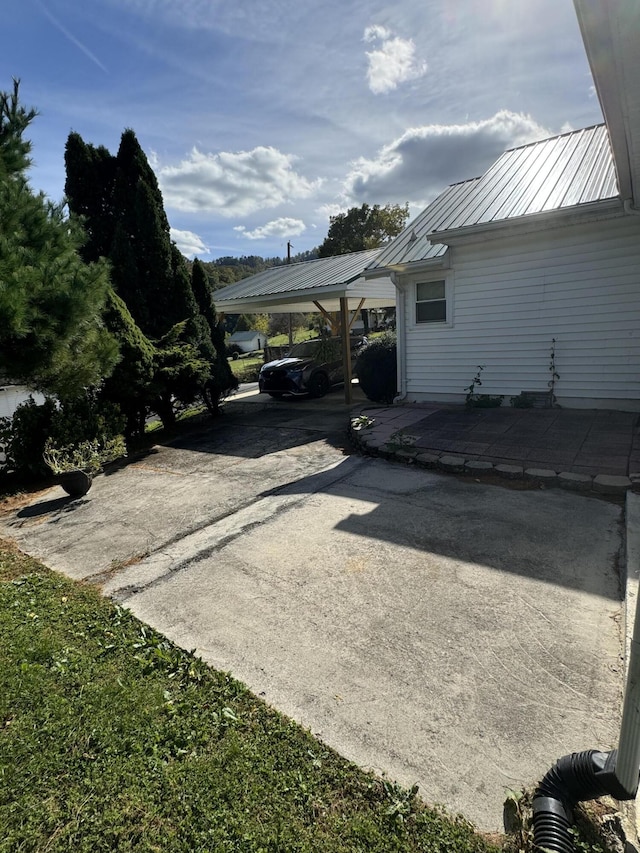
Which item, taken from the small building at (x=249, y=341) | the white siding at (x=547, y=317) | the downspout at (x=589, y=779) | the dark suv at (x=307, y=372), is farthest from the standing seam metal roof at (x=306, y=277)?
the small building at (x=249, y=341)

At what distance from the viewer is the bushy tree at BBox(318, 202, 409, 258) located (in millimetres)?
35969

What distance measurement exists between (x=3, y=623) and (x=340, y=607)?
90.5 inches

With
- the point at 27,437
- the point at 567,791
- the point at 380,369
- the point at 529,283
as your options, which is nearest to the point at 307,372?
the point at 380,369

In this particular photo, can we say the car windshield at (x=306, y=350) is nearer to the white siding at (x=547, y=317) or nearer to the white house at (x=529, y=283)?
the white house at (x=529, y=283)

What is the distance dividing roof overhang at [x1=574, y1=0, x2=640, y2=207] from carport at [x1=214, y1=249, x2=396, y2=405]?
574cm

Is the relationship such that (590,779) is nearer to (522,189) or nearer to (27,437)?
(27,437)

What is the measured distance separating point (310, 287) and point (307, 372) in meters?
2.72

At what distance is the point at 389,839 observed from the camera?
1516mm

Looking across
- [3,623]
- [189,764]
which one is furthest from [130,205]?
[189,764]

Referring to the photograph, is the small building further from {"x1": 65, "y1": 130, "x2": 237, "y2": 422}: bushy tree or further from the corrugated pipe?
the corrugated pipe

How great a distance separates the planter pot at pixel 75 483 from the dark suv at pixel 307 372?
6814 mm

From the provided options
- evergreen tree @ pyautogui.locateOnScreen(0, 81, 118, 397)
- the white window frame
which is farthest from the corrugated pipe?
the white window frame

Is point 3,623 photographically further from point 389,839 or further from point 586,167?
point 586,167

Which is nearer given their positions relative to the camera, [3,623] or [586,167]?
[3,623]
